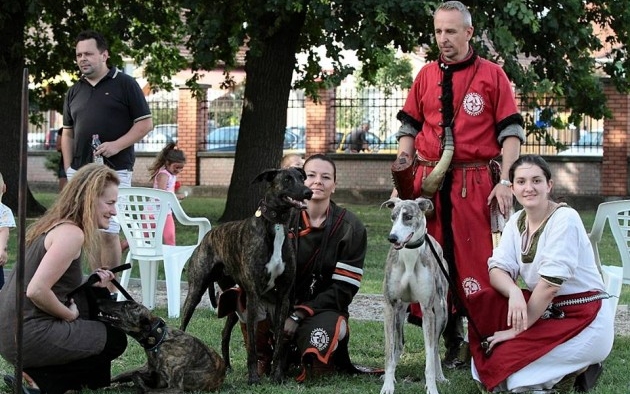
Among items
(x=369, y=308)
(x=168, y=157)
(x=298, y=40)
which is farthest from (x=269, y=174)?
(x=298, y=40)

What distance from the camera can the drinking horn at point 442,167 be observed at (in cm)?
671

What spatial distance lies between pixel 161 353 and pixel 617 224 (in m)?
3.67

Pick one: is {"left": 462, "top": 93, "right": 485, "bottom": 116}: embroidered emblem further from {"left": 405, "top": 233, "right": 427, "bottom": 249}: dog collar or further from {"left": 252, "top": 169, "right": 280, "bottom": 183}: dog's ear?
{"left": 252, "top": 169, "right": 280, "bottom": 183}: dog's ear

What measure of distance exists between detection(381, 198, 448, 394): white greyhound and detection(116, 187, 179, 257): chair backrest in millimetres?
3622

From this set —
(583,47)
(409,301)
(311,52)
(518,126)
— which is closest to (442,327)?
(409,301)

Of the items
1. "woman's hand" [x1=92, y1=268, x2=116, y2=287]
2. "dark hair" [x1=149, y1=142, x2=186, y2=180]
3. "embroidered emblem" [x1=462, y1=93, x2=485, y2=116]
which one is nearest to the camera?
"woman's hand" [x1=92, y1=268, x2=116, y2=287]

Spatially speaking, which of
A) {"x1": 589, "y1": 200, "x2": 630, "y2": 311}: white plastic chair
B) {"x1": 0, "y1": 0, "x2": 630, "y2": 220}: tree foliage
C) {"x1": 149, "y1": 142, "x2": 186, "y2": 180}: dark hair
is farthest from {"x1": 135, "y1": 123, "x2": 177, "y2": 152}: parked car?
{"x1": 589, "y1": 200, "x2": 630, "y2": 311}: white plastic chair

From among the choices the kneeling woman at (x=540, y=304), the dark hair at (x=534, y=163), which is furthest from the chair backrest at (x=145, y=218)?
the dark hair at (x=534, y=163)

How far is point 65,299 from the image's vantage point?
19.4 feet

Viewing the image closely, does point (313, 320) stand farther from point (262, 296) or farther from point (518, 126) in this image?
point (518, 126)

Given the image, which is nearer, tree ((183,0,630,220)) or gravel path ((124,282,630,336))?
gravel path ((124,282,630,336))

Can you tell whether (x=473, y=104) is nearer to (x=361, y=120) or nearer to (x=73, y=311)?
(x=73, y=311)

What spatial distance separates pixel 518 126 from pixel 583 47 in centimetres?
1041

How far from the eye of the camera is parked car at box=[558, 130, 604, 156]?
1046 inches
